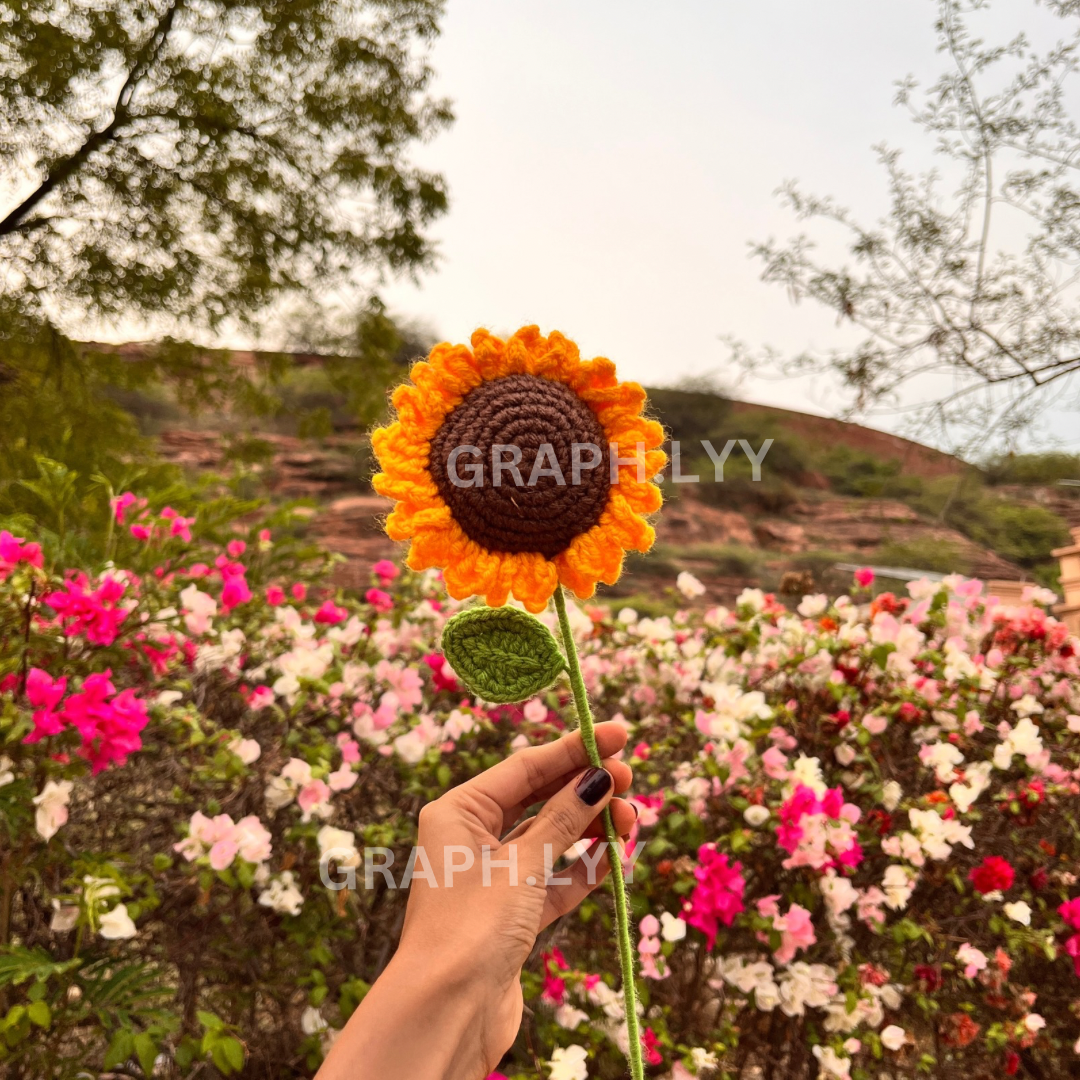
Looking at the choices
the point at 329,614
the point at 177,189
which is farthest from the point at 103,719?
the point at 177,189

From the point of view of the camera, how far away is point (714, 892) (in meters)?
1.62

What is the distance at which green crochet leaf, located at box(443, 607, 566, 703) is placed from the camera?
0.82 m

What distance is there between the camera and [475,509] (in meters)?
0.79

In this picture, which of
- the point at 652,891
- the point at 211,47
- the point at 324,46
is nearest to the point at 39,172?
the point at 211,47

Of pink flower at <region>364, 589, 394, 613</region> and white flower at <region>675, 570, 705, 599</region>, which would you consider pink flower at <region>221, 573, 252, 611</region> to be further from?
white flower at <region>675, 570, 705, 599</region>

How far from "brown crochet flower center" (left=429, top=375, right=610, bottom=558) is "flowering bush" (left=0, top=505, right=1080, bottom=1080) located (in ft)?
3.34

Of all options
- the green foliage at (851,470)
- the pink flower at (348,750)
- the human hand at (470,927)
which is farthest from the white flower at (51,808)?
the green foliage at (851,470)

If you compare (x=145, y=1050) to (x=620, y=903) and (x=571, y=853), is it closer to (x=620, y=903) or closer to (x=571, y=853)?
(x=571, y=853)

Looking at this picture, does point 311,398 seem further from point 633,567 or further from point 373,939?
point 373,939

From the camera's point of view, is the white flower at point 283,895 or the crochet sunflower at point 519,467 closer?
the crochet sunflower at point 519,467

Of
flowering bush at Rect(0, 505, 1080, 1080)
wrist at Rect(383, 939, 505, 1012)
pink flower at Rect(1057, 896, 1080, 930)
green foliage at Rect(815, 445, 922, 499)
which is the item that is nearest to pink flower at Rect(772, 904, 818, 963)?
flowering bush at Rect(0, 505, 1080, 1080)

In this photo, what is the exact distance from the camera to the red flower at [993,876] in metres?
1.82

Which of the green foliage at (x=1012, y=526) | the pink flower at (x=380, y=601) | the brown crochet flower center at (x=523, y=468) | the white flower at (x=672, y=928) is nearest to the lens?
the brown crochet flower center at (x=523, y=468)

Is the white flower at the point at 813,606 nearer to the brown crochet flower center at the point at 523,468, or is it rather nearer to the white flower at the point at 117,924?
the brown crochet flower center at the point at 523,468
